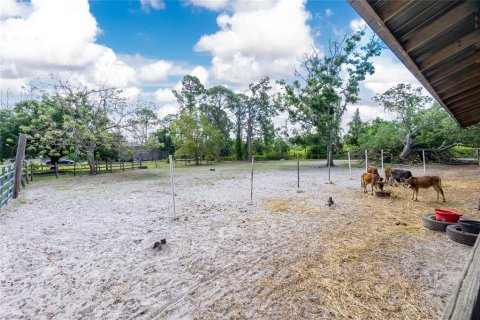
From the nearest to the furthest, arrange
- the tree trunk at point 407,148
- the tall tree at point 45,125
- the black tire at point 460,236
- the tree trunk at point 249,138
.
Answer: the black tire at point 460,236, the tall tree at point 45,125, the tree trunk at point 407,148, the tree trunk at point 249,138

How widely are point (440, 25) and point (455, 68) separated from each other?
148 centimetres

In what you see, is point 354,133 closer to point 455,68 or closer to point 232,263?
point 455,68

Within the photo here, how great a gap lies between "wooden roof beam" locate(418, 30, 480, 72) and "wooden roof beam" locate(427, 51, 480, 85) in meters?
0.44

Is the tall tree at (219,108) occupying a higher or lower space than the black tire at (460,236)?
higher

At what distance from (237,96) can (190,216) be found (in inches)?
1262

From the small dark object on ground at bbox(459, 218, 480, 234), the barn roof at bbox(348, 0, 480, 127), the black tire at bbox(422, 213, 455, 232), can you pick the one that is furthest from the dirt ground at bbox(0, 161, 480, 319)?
the barn roof at bbox(348, 0, 480, 127)

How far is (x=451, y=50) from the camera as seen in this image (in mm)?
2777

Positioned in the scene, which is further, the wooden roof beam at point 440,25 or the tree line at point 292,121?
the tree line at point 292,121

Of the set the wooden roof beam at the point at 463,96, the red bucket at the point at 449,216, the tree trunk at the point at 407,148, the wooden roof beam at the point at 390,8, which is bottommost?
the red bucket at the point at 449,216

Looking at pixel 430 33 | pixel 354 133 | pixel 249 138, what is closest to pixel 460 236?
pixel 430 33

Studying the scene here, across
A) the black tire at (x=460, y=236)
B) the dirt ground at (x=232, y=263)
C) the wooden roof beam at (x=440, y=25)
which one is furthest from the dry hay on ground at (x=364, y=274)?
the wooden roof beam at (x=440, y=25)

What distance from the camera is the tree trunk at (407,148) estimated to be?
67.3ft

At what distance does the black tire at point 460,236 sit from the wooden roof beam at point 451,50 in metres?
2.75

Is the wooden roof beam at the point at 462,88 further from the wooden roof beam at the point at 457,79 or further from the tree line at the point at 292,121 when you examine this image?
the tree line at the point at 292,121
